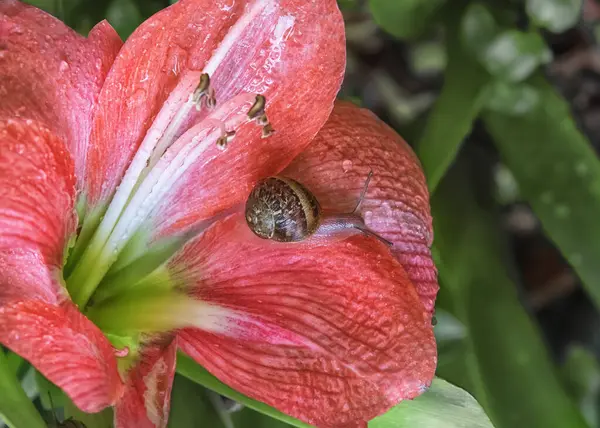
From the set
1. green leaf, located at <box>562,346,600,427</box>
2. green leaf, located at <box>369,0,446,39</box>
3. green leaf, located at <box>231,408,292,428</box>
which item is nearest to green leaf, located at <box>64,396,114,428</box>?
green leaf, located at <box>231,408,292,428</box>

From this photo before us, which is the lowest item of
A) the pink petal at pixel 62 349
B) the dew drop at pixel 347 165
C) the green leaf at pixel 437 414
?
the green leaf at pixel 437 414

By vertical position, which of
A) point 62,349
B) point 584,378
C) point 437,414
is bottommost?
point 584,378

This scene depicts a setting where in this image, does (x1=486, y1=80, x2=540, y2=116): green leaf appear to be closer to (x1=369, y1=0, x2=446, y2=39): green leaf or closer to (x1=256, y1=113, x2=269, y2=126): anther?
(x1=369, y1=0, x2=446, y2=39): green leaf

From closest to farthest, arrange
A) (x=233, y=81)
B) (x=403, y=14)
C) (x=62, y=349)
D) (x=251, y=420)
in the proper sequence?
(x=62, y=349) < (x=233, y=81) < (x=251, y=420) < (x=403, y=14)

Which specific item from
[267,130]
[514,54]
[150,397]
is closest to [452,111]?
[514,54]

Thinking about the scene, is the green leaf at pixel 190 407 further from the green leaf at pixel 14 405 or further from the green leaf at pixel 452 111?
the green leaf at pixel 452 111

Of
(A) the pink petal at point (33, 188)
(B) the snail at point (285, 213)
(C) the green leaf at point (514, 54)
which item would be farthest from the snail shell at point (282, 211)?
(C) the green leaf at point (514, 54)

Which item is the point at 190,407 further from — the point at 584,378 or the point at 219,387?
the point at 584,378

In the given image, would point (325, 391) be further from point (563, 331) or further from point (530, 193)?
point (563, 331)
